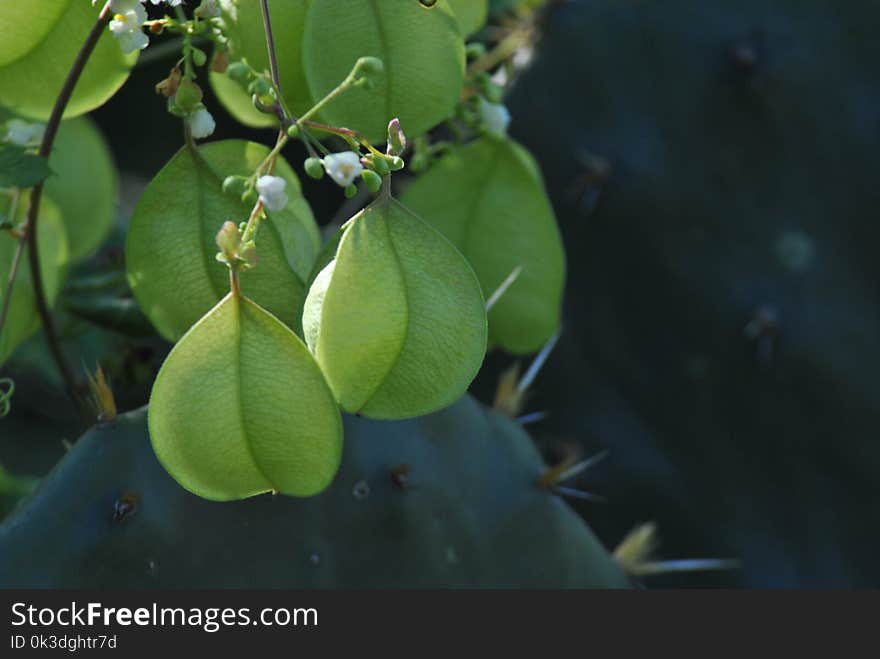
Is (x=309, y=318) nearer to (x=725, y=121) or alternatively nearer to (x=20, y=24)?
(x=20, y=24)

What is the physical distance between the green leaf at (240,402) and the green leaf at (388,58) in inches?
5.2

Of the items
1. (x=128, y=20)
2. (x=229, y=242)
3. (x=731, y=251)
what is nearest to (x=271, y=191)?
(x=229, y=242)

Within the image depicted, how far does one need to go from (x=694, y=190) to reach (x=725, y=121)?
0.24 ft

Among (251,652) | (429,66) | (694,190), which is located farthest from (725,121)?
(251,652)

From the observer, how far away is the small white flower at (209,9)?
0.61 m

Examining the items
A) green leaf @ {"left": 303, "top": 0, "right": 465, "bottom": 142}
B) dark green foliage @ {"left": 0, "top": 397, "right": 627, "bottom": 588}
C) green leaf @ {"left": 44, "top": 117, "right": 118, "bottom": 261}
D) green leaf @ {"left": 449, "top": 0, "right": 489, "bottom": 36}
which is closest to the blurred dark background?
green leaf @ {"left": 44, "top": 117, "right": 118, "bottom": 261}

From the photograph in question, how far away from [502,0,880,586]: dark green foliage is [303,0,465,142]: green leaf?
2.07ft

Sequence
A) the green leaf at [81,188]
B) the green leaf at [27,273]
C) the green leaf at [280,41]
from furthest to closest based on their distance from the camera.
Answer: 1. the green leaf at [81,188]
2. the green leaf at [27,273]
3. the green leaf at [280,41]

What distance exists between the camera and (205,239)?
64 cm

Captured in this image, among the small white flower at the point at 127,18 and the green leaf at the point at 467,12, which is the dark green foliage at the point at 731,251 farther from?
the small white flower at the point at 127,18

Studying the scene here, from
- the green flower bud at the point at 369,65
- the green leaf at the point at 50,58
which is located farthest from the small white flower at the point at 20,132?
the green flower bud at the point at 369,65

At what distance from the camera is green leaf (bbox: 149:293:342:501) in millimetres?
548

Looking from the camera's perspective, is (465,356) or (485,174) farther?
(485,174)

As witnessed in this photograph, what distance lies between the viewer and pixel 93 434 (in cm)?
71
